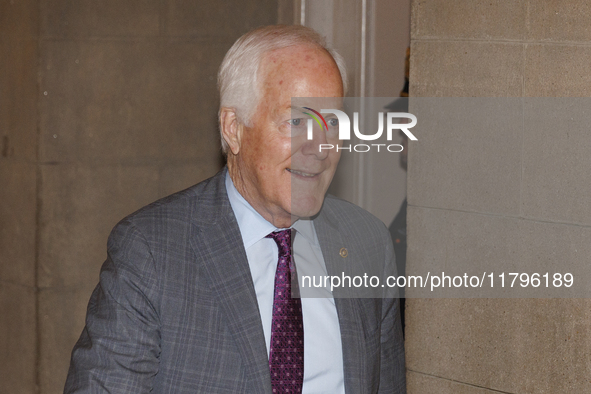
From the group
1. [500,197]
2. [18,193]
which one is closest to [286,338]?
[500,197]


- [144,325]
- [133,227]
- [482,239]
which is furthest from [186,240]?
[482,239]

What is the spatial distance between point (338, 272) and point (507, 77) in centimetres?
82

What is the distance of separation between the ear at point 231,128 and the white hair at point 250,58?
0.02 metres

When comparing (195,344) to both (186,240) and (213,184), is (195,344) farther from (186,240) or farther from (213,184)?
(213,184)

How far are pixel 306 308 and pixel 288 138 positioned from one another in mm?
427

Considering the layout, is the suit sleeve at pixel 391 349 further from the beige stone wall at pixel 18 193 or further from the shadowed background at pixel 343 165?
the beige stone wall at pixel 18 193

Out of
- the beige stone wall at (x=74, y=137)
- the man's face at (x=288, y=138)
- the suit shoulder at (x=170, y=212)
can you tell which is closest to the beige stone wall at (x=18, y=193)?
the beige stone wall at (x=74, y=137)

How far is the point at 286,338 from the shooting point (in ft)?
6.07

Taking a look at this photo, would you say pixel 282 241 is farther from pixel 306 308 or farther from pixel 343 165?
pixel 343 165

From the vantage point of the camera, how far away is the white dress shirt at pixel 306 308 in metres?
1.88

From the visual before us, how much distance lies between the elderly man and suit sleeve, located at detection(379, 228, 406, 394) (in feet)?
0.22

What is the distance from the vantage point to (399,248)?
2.91m

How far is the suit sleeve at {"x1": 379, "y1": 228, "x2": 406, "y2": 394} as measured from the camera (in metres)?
2.13

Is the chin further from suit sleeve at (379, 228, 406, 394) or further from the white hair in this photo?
suit sleeve at (379, 228, 406, 394)
